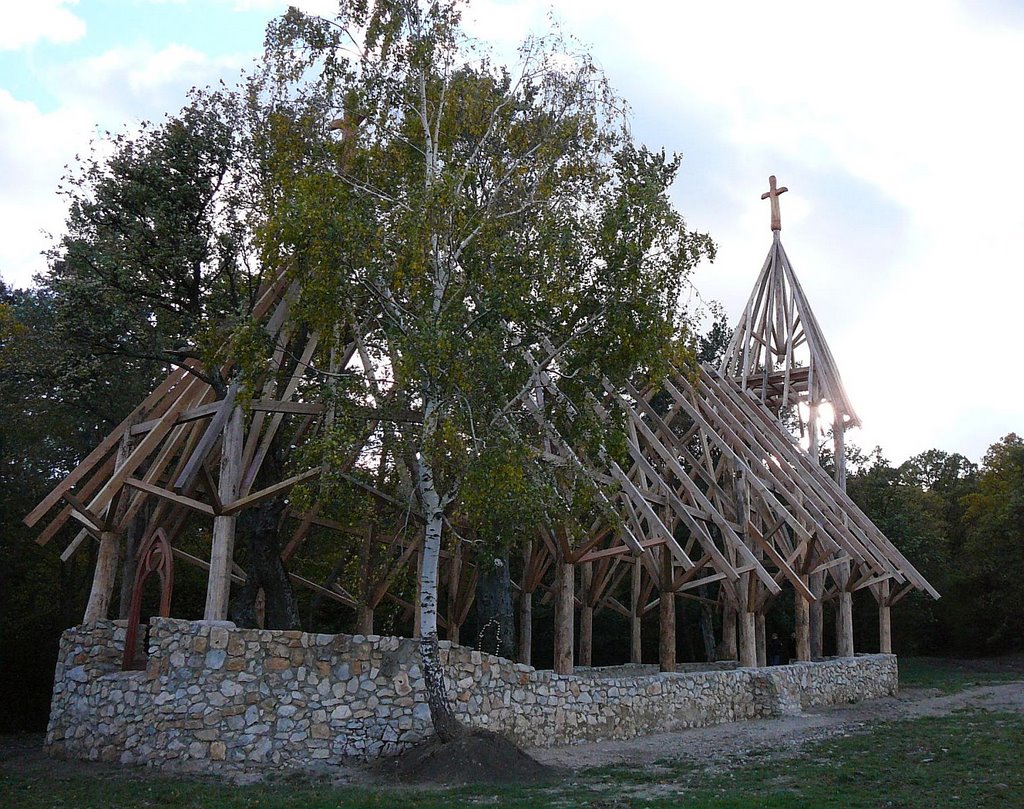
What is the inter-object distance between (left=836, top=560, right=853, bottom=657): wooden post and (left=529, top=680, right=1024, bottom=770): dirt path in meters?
2.07

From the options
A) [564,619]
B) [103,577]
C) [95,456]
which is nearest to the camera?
[103,577]

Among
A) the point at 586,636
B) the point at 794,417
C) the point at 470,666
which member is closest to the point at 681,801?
the point at 470,666

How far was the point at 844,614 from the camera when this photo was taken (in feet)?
71.4

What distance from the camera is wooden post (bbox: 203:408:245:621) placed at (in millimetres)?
11602

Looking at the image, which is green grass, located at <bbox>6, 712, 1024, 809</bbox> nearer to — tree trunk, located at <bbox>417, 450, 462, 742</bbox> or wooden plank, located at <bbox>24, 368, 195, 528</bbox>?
tree trunk, located at <bbox>417, 450, 462, 742</bbox>

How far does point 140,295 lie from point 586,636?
13262 mm

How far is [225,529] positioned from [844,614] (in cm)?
1593

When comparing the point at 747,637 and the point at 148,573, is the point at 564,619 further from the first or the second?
the point at 148,573

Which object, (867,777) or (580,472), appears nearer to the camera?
(867,777)

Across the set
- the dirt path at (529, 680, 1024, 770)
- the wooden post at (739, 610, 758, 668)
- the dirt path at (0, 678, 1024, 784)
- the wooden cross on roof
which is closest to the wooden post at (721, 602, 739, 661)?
the dirt path at (529, 680, 1024, 770)

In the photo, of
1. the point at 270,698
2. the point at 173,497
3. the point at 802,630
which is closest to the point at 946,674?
the point at 802,630

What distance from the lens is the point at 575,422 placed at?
1226 cm

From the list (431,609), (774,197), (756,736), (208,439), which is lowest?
(756,736)

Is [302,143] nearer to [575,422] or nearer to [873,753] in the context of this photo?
[575,422]
